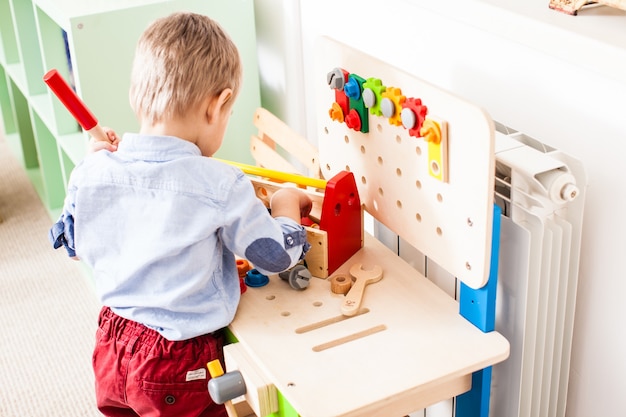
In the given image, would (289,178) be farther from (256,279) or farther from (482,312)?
(482,312)

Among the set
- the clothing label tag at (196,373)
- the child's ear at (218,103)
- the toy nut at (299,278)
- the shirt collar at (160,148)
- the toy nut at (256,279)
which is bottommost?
the clothing label tag at (196,373)

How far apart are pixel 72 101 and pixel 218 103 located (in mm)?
243

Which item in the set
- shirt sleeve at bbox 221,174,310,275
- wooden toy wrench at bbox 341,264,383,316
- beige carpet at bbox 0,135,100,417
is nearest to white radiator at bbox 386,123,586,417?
wooden toy wrench at bbox 341,264,383,316

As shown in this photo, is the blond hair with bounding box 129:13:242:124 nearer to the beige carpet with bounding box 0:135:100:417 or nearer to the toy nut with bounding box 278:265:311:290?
the toy nut with bounding box 278:265:311:290

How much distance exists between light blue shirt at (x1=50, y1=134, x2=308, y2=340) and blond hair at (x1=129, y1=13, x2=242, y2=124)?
5 cm

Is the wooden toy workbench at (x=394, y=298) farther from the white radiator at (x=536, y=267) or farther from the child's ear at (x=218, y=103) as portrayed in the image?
the child's ear at (x=218, y=103)

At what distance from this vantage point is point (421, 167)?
1147mm

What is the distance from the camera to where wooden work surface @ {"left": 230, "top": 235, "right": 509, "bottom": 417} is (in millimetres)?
1016

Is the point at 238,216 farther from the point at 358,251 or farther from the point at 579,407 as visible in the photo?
the point at 579,407

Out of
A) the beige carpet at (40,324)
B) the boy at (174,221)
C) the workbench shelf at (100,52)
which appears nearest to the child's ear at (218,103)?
the boy at (174,221)

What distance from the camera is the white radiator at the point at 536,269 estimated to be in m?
1.04

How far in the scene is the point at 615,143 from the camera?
103 cm

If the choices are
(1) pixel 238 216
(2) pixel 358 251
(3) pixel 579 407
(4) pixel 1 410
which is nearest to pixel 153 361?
(1) pixel 238 216

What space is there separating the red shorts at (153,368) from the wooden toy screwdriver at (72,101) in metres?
0.28
